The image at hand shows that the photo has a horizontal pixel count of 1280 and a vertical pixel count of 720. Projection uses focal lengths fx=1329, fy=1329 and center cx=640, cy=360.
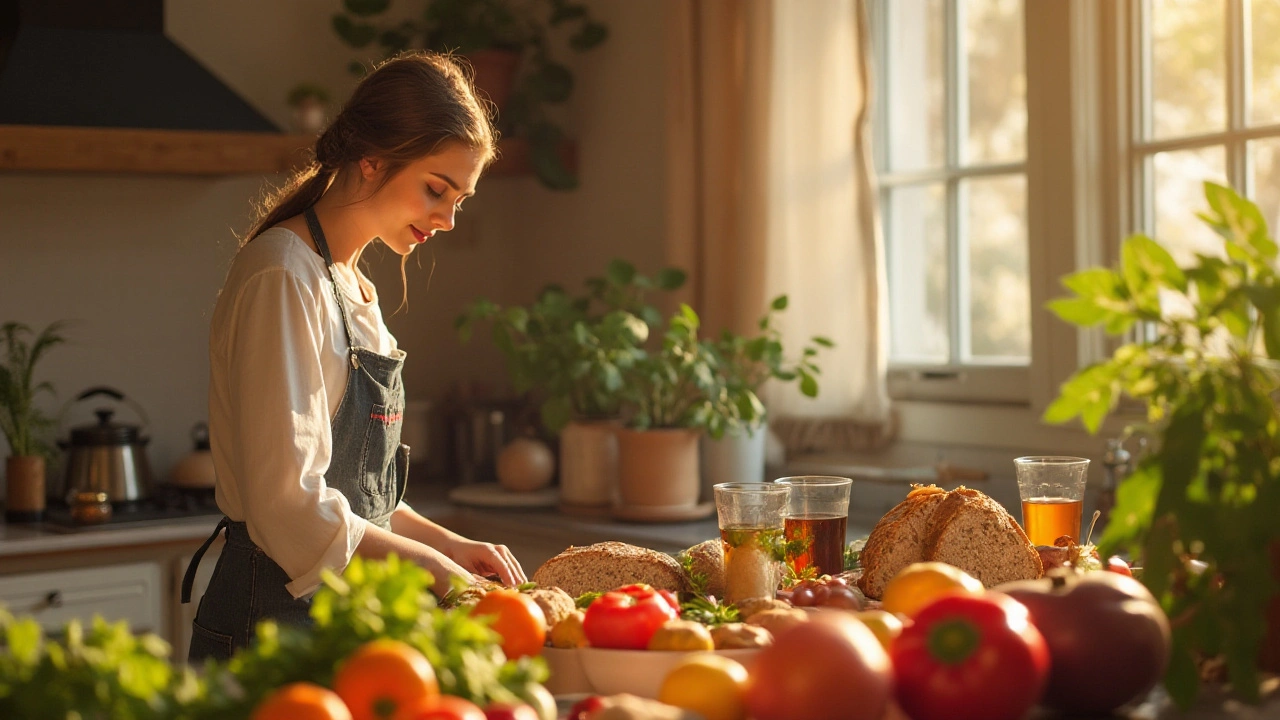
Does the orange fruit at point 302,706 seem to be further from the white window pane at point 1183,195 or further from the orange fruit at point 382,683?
the white window pane at point 1183,195

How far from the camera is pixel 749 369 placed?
2904 millimetres

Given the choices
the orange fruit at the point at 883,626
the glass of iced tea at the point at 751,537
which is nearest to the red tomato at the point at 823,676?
the orange fruit at the point at 883,626

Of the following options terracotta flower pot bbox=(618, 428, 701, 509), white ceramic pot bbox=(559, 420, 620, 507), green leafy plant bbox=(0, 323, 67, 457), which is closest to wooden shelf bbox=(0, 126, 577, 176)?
green leafy plant bbox=(0, 323, 67, 457)

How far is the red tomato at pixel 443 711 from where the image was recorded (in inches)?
28.6

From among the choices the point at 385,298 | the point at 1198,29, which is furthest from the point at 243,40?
the point at 1198,29

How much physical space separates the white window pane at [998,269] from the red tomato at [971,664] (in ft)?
6.64

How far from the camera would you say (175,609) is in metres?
2.85

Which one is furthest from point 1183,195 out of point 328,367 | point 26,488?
point 26,488

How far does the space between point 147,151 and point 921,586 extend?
245 centimetres

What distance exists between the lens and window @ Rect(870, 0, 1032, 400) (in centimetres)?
283

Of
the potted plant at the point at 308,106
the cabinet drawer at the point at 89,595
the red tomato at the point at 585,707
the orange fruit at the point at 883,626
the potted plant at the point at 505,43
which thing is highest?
the potted plant at the point at 505,43

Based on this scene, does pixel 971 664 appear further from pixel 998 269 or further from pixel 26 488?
pixel 26 488

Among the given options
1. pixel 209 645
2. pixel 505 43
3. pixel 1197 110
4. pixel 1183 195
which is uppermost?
pixel 505 43

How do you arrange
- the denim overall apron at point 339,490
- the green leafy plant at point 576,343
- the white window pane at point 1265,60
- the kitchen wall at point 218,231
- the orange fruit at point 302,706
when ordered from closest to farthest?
the orange fruit at point 302,706 < the denim overall apron at point 339,490 < the white window pane at point 1265,60 < the green leafy plant at point 576,343 < the kitchen wall at point 218,231
